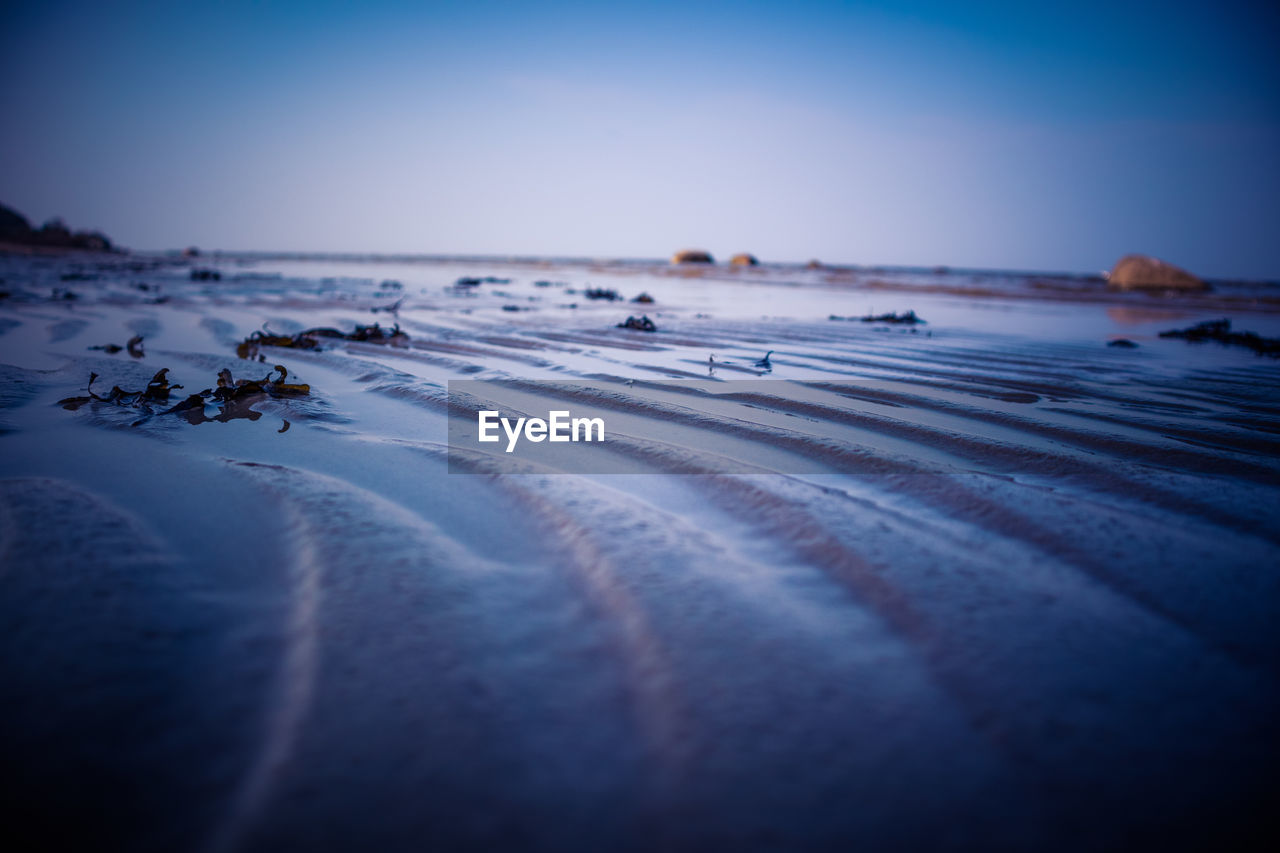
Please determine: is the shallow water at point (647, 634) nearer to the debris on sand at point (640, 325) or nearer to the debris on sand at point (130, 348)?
the debris on sand at point (130, 348)

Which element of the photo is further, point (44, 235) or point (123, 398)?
point (44, 235)

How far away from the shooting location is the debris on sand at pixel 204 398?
9.53 ft

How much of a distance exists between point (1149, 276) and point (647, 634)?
103 feet

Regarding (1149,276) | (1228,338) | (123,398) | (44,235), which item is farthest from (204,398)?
(44,235)

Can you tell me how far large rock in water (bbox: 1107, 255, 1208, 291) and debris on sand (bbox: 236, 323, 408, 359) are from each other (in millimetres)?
26409

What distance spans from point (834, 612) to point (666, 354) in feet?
12.2

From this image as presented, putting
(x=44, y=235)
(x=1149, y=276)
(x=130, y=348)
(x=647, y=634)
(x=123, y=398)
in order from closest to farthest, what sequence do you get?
(x=647, y=634) < (x=123, y=398) < (x=130, y=348) < (x=1149, y=276) < (x=44, y=235)

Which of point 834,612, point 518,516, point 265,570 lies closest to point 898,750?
point 834,612

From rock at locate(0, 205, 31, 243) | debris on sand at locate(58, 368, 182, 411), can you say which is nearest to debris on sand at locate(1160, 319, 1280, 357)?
debris on sand at locate(58, 368, 182, 411)

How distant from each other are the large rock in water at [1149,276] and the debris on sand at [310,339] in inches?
1040

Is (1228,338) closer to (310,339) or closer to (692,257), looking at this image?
(310,339)

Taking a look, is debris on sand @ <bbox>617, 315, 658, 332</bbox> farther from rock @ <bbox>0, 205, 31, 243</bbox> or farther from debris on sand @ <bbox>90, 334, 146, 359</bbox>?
rock @ <bbox>0, 205, 31, 243</bbox>

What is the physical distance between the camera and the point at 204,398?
122 inches

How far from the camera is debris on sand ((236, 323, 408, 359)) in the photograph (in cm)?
475
